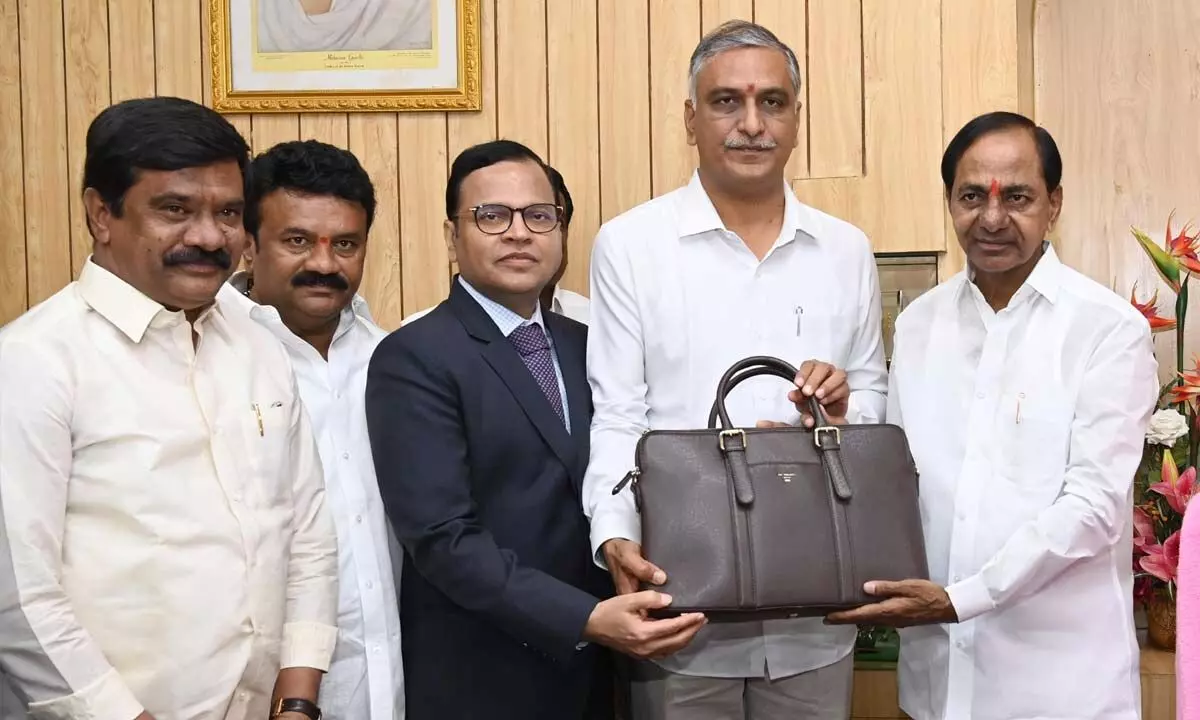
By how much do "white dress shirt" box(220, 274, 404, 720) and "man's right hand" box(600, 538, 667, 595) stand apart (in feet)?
1.54

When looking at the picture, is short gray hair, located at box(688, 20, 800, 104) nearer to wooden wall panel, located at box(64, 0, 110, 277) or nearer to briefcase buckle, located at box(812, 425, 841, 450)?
briefcase buckle, located at box(812, 425, 841, 450)

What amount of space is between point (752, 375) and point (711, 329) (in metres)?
0.17

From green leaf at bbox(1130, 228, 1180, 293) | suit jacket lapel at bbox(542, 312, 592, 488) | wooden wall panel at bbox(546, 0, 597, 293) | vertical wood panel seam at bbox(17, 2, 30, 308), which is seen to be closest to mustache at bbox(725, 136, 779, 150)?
suit jacket lapel at bbox(542, 312, 592, 488)

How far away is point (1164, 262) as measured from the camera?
294 centimetres

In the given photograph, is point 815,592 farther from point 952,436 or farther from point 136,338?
point 136,338

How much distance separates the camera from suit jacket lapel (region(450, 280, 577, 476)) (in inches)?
80.0

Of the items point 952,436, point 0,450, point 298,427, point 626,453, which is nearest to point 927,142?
point 952,436

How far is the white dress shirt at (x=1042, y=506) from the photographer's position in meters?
1.94

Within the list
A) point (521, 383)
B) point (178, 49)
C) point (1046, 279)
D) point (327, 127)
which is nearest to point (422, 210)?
point (327, 127)

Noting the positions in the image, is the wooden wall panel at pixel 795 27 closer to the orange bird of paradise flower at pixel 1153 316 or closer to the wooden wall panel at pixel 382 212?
the orange bird of paradise flower at pixel 1153 316

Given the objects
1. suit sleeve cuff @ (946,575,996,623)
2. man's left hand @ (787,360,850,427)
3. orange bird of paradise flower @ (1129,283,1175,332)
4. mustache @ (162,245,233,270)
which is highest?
mustache @ (162,245,233,270)

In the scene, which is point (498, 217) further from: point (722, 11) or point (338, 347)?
point (722, 11)

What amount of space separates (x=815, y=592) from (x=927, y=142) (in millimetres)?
1622

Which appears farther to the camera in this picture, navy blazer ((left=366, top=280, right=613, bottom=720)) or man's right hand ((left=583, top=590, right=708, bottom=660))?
navy blazer ((left=366, top=280, right=613, bottom=720))
